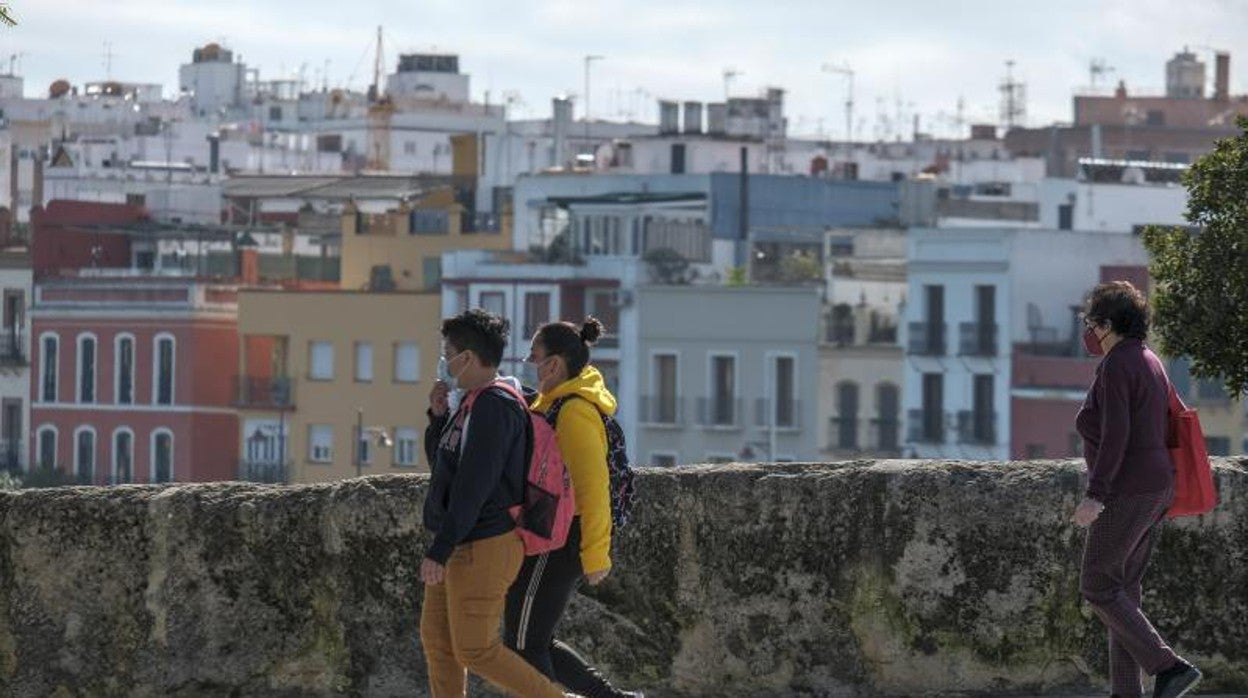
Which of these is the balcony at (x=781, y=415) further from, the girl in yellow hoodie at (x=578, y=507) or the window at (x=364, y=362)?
the girl in yellow hoodie at (x=578, y=507)

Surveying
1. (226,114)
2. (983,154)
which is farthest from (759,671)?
(226,114)

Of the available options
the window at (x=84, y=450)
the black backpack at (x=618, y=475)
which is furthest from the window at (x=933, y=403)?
the black backpack at (x=618, y=475)

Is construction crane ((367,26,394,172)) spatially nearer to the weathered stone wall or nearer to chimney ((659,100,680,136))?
chimney ((659,100,680,136))

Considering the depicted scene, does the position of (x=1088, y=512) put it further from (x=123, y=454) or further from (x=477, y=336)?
(x=123, y=454)

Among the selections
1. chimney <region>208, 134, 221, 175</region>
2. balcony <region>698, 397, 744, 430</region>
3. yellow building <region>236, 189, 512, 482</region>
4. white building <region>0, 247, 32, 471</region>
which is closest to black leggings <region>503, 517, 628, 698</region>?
balcony <region>698, 397, 744, 430</region>

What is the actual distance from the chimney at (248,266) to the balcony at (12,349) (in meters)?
5.84

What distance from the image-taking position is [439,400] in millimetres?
11203

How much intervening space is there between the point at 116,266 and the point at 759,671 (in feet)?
268

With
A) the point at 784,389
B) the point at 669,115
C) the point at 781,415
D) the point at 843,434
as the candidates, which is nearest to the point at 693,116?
the point at 669,115

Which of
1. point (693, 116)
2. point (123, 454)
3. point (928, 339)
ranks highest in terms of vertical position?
point (693, 116)

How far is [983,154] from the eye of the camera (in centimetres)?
12031

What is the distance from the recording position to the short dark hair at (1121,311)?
1094 centimetres

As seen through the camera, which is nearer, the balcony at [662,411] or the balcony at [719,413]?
the balcony at [719,413]

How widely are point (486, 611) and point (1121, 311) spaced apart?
216 cm
